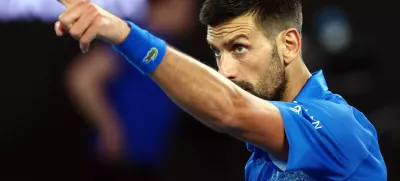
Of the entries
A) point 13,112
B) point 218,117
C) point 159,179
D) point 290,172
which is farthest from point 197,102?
point 13,112

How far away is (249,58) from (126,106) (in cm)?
234

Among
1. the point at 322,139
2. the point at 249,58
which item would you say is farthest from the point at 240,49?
the point at 322,139

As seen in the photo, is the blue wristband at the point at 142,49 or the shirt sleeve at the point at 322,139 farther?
the shirt sleeve at the point at 322,139

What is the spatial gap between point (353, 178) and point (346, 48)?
297 cm

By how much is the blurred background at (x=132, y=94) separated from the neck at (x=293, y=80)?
2037 millimetres

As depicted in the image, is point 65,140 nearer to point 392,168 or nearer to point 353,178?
point 392,168

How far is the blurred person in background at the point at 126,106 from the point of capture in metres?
4.89

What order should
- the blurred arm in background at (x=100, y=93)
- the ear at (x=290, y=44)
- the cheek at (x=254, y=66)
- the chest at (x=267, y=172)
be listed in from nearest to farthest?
the chest at (x=267, y=172) → the cheek at (x=254, y=66) → the ear at (x=290, y=44) → the blurred arm in background at (x=100, y=93)

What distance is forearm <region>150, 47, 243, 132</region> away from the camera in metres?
2.08

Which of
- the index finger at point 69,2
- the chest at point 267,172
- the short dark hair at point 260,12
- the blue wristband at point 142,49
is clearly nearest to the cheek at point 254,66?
the short dark hair at point 260,12

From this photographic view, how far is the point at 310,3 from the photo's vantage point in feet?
17.4

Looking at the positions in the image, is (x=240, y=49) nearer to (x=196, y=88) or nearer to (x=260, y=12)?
(x=260, y=12)

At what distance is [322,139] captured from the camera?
237 cm

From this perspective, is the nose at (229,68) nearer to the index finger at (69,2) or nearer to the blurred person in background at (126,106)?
the index finger at (69,2)
